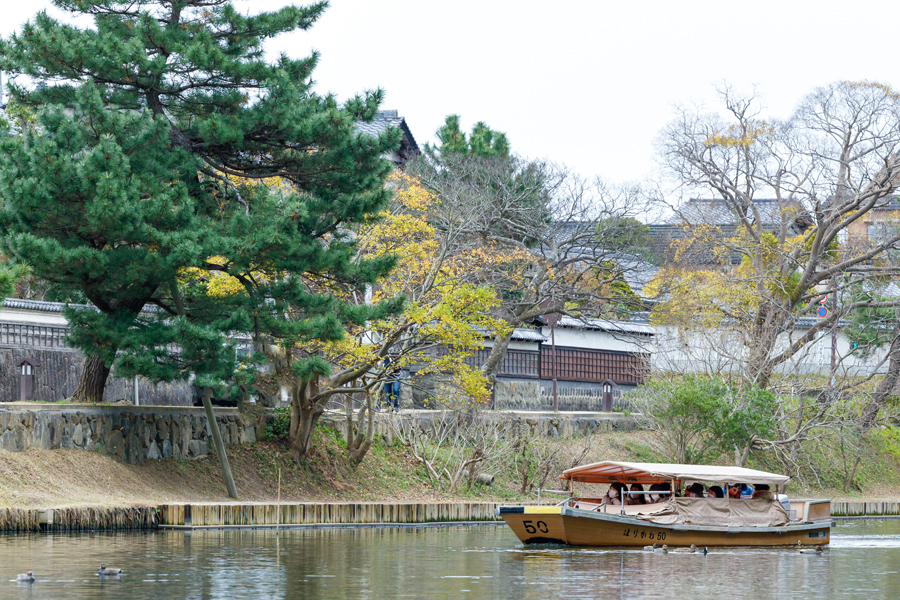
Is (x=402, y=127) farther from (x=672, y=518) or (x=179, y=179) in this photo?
(x=672, y=518)

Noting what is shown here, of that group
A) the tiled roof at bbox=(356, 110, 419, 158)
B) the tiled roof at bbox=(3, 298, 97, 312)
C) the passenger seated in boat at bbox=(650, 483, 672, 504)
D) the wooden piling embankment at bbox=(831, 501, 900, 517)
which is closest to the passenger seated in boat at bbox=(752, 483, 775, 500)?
the passenger seated in boat at bbox=(650, 483, 672, 504)

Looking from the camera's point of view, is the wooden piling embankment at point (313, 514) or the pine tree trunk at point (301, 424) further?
the pine tree trunk at point (301, 424)

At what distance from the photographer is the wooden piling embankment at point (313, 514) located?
895 inches

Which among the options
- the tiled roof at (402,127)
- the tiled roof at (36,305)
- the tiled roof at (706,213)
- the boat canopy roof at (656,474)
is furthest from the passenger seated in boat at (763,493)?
the tiled roof at (402,127)

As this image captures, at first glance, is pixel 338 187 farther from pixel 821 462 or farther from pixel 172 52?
pixel 821 462

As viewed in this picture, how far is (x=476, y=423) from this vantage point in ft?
115

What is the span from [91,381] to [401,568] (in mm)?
12408

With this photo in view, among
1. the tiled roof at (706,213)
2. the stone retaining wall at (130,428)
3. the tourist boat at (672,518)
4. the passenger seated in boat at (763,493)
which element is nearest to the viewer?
the tourist boat at (672,518)

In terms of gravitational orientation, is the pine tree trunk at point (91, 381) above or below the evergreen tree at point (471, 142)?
below

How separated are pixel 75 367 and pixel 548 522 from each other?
15.1 meters

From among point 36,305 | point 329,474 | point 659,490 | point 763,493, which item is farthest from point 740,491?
point 36,305

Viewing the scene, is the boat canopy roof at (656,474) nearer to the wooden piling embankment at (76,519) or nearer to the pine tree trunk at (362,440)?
the pine tree trunk at (362,440)

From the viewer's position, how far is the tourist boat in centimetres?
2248

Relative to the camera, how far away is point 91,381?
26.7 m
